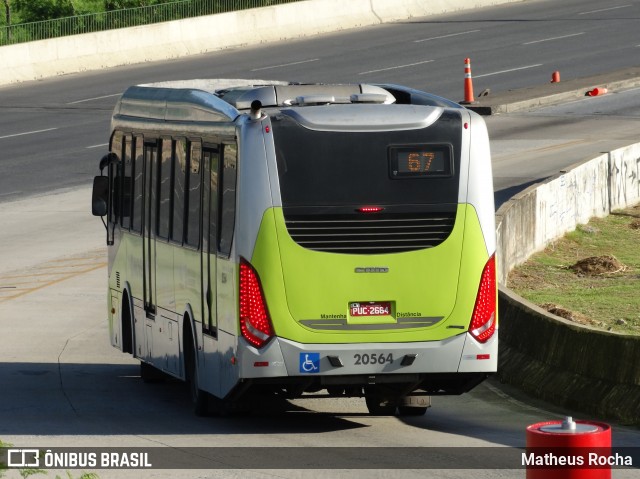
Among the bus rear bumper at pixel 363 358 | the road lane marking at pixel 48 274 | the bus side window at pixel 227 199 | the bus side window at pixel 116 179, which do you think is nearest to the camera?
the bus rear bumper at pixel 363 358

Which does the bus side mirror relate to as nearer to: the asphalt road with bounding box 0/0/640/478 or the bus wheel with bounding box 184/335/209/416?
the asphalt road with bounding box 0/0/640/478

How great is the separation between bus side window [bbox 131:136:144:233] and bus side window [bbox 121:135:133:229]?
16cm

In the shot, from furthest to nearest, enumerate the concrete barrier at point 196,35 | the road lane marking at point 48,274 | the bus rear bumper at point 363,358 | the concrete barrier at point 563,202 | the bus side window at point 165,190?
the concrete barrier at point 196,35, the concrete barrier at point 563,202, the road lane marking at point 48,274, the bus side window at point 165,190, the bus rear bumper at point 363,358

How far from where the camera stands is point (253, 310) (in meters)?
12.6

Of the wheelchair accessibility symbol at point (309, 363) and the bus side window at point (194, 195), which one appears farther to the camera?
the bus side window at point (194, 195)

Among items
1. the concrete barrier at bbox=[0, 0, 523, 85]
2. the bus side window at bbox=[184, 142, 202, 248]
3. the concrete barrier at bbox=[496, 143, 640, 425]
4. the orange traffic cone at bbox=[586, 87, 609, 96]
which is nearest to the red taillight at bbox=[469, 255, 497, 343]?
the concrete barrier at bbox=[496, 143, 640, 425]

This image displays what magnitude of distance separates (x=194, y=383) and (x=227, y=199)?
81.3 inches

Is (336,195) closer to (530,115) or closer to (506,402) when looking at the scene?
(506,402)

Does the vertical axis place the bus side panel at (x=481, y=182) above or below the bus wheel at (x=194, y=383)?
above

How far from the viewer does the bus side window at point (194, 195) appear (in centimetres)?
1388

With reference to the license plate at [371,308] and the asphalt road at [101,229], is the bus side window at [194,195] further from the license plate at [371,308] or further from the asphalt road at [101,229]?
the license plate at [371,308]

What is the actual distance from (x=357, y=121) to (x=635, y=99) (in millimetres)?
31467

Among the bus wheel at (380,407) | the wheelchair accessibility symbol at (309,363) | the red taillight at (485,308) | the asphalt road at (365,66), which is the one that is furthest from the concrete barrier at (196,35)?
the wheelchair accessibility symbol at (309,363)

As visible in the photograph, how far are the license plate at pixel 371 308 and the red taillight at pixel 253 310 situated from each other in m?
0.70
